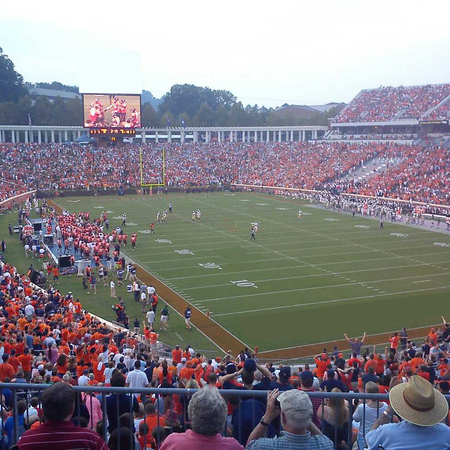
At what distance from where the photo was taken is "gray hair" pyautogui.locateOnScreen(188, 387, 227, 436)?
314cm

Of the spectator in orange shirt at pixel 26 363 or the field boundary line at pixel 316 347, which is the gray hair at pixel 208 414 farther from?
the field boundary line at pixel 316 347

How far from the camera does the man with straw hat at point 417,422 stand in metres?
3.23

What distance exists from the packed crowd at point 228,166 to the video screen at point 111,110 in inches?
170

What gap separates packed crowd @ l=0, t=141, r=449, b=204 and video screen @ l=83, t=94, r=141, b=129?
4314 mm

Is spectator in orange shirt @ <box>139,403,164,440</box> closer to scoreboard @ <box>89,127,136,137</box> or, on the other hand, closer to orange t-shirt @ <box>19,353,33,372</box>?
orange t-shirt @ <box>19,353,33,372</box>

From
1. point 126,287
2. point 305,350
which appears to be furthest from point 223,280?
point 305,350

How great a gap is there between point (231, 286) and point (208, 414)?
1813 cm

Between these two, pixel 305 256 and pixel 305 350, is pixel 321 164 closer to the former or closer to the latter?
pixel 305 256

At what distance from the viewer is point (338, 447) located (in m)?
4.75

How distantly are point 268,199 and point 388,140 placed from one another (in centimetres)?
1843

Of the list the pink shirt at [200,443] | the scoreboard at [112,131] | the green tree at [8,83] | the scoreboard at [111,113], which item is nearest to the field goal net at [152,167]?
the scoreboard at [112,131]

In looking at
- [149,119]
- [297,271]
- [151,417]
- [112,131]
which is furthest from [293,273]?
[149,119]

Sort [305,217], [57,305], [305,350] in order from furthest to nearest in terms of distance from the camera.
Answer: [305,217]
[57,305]
[305,350]

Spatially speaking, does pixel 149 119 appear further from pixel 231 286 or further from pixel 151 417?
pixel 151 417
